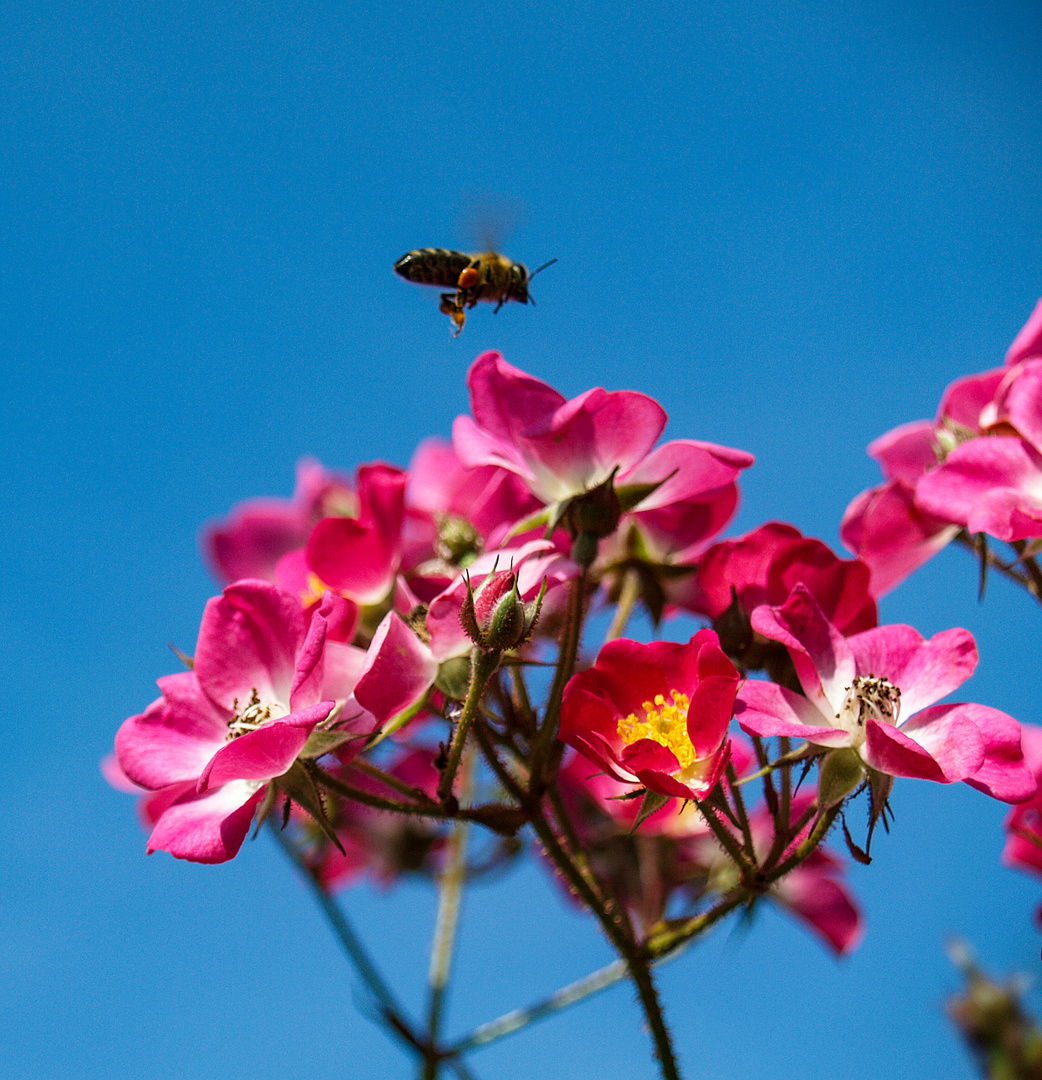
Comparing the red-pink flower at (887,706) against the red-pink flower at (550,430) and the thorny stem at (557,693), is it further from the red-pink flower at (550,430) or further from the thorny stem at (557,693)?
the red-pink flower at (550,430)

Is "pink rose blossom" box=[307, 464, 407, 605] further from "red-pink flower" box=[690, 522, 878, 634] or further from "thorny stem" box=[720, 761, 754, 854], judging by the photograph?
"thorny stem" box=[720, 761, 754, 854]

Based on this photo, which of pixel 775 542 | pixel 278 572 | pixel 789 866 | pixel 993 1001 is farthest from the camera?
pixel 993 1001

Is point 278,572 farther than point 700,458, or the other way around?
point 278,572

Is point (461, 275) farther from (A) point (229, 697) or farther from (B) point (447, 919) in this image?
(B) point (447, 919)

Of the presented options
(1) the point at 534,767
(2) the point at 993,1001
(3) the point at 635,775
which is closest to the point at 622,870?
(1) the point at 534,767

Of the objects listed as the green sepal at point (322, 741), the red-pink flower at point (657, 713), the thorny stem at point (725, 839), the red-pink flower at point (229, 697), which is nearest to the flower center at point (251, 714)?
the red-pink flower at point (229, 697)

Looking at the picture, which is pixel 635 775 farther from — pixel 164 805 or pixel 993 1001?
pixel 993 1001

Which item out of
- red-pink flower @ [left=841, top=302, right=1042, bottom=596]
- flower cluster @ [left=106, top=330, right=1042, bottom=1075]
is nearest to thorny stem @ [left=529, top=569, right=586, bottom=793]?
flower cluster @ [left=106, top=330, right=1042, bottom=1075]

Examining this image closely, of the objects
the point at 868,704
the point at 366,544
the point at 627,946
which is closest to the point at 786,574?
the point at 868,704
